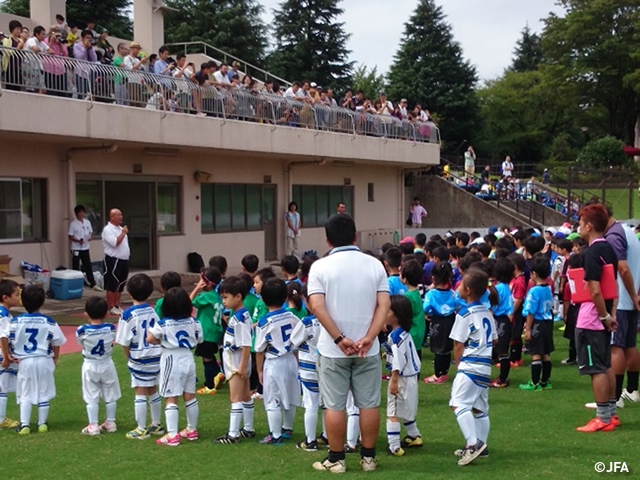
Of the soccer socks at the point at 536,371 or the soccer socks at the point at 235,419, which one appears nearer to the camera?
the soccer socks at the point at 235,419

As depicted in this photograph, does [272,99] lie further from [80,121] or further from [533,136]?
[533,136]

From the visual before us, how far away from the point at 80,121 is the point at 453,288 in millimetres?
9726

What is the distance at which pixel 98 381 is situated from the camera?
7.27 meters

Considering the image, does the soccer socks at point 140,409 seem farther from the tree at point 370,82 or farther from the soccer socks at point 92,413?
the tree at point 370,82

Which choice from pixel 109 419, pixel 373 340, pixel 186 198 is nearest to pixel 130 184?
pixel 186 198

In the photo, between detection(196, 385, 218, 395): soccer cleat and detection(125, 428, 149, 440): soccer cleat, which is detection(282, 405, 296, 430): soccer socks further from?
detection(196, 385, 218, 395): soccer cleat

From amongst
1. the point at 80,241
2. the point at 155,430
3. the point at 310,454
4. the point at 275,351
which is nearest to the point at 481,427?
the point at 310,454

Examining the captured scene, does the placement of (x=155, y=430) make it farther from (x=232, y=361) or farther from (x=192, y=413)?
(x=232, y=361)

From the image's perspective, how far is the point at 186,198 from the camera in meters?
22.0

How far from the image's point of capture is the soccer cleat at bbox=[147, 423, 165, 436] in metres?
7.21

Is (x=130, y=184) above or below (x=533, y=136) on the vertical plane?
below

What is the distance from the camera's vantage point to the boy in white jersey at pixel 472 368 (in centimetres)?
623

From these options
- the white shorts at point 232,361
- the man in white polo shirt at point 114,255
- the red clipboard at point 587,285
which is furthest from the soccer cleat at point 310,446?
the man in white polo shirt at point 114,255

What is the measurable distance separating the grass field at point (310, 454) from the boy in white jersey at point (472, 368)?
21 cm
